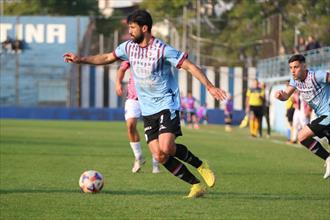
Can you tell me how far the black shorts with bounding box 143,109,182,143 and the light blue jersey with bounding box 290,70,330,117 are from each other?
10.3 ft

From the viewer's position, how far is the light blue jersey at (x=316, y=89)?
14.1 metres

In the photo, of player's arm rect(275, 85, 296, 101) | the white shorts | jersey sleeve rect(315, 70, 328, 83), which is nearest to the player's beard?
player's arm rect(275, 85, 296, 101)

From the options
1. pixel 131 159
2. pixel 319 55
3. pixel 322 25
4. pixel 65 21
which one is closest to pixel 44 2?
pixel 65 21

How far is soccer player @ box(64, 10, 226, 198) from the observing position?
444 inches

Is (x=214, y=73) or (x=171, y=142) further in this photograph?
(x=214, y=73)

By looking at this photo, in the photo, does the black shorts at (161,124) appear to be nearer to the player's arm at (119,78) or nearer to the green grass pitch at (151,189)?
the green grass pitch at (151,189)

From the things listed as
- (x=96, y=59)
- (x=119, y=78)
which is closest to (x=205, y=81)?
(x=96, y=59)

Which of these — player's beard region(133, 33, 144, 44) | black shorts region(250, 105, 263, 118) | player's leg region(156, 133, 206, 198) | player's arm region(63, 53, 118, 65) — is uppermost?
player's beard region(133, 33, 144, 44)

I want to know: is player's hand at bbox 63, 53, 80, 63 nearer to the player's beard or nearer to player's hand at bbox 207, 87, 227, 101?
the player's beard

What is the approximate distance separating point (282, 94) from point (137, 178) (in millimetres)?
2616

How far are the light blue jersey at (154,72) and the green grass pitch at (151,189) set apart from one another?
3.86 ft

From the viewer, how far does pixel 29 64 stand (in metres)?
59.5

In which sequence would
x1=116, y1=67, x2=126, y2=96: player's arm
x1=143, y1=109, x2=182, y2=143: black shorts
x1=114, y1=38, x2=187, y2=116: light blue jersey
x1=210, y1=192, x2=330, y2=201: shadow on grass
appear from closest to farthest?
x1=114, y1=38, x2=187, y2=116: light blue jersey < x1=143, y1=109, x2=182, y2=143: black shorts < x1=210, y1=192, x2=330, y2=201: shadow on grass < x1=116, y1=67, x2=126, y2=96: player's arm

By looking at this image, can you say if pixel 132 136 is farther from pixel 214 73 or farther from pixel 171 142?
pixel 214 73
